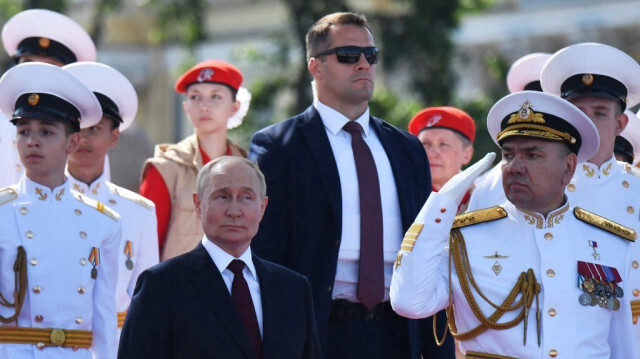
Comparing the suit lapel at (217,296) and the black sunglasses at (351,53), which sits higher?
the black sunglasses at (351,53)

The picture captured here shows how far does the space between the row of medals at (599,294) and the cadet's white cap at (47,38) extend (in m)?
3.96

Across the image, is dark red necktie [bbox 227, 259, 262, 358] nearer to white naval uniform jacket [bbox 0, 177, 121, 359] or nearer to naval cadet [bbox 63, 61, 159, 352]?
white naval uniform jacket [bbox 0, 177, 121, 359]

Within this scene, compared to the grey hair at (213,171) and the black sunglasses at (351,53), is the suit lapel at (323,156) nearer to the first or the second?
the black sunglasses at (351,53)

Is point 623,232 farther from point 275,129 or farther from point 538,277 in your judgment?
point 275,129

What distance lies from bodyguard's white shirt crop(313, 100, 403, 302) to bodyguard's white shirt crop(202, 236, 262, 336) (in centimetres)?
114

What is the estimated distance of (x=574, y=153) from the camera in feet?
20.8

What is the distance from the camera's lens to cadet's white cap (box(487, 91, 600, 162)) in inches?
245

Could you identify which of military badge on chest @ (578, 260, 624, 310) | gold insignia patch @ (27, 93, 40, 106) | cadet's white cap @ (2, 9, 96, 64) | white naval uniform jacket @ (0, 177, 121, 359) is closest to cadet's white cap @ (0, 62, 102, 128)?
gold insignia patch @ (27, 93, 40, 106)

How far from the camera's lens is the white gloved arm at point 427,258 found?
6035 millimetres

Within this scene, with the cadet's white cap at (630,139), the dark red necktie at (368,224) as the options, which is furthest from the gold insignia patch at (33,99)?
the cadet's white cap at (630,139)

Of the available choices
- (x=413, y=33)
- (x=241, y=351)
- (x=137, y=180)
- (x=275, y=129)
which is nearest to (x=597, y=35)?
(x=413, y=33)

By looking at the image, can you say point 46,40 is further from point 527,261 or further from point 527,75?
point 527,261

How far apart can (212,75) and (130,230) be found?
158 centimetres

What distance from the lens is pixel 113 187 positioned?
8.07 m
